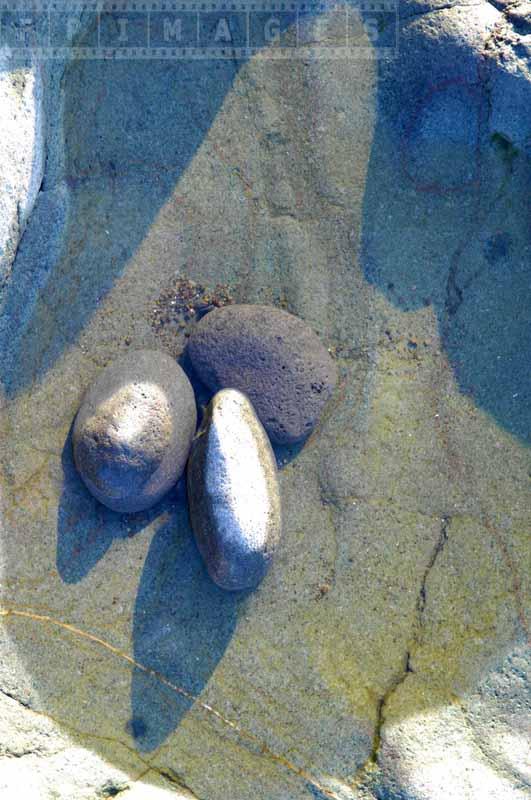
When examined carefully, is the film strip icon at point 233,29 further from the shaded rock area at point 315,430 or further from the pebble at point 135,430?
the pebble at point 135,430

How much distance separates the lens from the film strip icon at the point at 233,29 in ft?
13.2

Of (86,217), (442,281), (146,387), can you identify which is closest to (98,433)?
(146,387)

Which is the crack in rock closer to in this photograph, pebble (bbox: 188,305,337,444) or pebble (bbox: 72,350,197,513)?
pebble (bbox: 188,305,337,444)

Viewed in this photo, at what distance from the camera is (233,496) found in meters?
3.77

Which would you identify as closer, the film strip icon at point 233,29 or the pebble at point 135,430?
the pebble at point 135,430

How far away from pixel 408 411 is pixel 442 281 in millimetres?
813

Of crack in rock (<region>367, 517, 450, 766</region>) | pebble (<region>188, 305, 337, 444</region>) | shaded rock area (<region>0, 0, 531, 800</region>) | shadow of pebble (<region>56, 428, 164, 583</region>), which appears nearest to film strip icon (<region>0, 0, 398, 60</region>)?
shaded rock area (<region>0, 0, 531, 800</region>)

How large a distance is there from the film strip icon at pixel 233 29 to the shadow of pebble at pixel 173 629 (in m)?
2.59

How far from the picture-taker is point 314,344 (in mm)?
4008

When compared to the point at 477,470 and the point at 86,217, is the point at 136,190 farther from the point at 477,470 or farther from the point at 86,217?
the point at 477,470

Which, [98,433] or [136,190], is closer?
[98,433]

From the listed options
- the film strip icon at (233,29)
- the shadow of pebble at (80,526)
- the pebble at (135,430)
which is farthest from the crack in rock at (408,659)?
the film strip icon at (233,29)

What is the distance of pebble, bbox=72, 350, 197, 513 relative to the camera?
12.3ft

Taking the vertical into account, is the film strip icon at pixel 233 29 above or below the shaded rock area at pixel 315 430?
above
